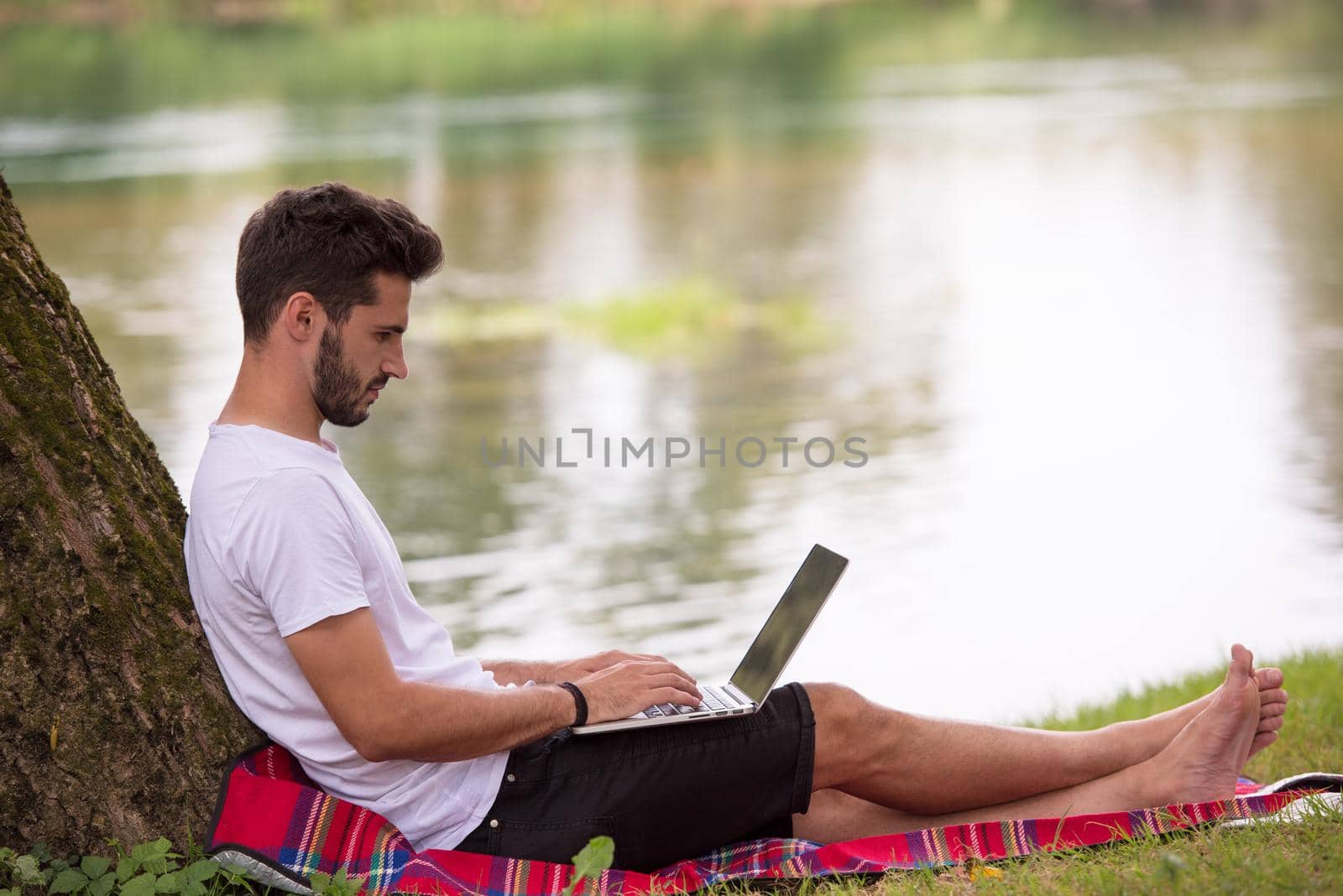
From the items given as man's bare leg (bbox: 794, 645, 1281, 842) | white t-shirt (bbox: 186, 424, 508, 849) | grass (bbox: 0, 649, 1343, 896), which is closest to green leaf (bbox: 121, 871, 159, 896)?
grass (bbox: 0, 649, 1343, 896)

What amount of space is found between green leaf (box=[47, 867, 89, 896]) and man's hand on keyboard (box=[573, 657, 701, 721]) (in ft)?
2.86

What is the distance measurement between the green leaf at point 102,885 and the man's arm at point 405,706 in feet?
1.49

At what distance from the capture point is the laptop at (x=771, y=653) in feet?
8.91

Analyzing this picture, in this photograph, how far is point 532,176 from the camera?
21.9 m

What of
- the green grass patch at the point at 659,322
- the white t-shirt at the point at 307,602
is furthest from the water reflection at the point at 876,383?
the white t-shirt at the point at 307,602

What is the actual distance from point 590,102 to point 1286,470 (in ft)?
81.0

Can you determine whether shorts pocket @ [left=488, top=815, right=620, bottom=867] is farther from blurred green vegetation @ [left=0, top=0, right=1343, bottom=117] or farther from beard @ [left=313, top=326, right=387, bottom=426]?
blurred green vegetation @ [left=0, top=0, right=1343, bottom=117]

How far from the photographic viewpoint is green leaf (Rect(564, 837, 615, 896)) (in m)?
2.37

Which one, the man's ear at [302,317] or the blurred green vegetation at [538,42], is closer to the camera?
the man's ear at [302,317]

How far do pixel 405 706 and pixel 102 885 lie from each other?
595 millimetres

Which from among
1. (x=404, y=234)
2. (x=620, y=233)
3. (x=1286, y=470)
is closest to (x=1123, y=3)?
(x=620, y=233)

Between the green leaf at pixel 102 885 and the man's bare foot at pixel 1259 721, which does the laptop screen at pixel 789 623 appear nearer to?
the man's bare foot at pixel 1259 721

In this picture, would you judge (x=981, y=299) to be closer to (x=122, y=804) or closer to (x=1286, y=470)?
(x=1286, y=470)

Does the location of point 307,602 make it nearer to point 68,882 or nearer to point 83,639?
point 83,639
